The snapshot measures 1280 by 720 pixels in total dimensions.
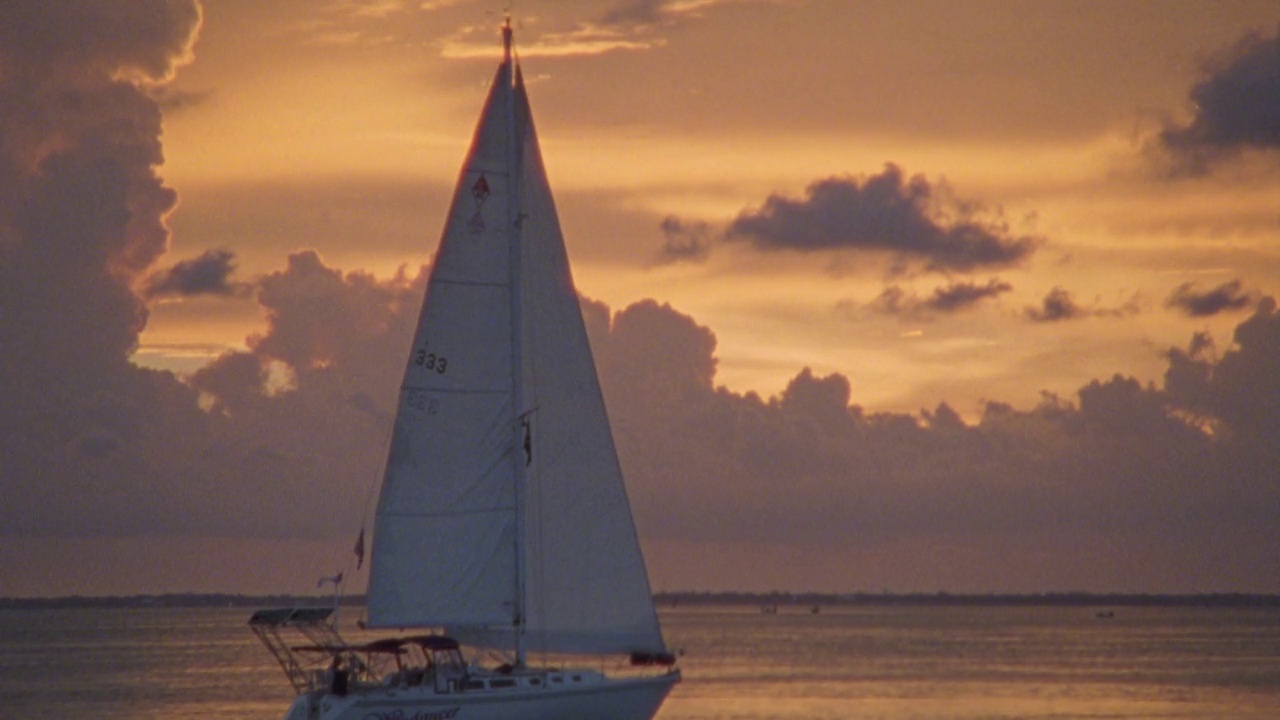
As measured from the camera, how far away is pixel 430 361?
48.7m

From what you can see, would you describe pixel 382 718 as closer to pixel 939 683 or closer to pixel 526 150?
pixel 526 150

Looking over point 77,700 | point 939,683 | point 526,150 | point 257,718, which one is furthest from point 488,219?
point 939,683

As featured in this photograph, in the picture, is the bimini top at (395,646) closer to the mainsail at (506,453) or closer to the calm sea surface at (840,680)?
the mainsail at (506,453)

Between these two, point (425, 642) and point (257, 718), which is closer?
point (425, 642)

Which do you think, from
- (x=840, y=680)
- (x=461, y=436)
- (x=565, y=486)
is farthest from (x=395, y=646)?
(x=840, y=680)

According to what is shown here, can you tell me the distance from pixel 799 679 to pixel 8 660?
206 feet

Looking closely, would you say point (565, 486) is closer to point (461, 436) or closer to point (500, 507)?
point (500, 507)

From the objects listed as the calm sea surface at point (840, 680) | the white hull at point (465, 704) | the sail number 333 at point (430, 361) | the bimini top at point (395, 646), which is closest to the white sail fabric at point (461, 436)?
the sail number 333 at point (430, 361)

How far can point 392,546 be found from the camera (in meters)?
48.3

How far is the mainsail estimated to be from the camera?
48656 mm

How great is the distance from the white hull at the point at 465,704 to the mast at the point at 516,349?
1.30 meters

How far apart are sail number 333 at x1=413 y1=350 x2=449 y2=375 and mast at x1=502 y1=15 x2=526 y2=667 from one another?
1.91 meters

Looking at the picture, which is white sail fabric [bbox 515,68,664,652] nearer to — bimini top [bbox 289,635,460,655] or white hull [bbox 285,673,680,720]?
white hull [bbox 285,673,680,720]

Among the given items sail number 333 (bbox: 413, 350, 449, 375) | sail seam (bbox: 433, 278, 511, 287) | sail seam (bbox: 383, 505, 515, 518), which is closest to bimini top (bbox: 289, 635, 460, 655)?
sail seam (bbox: 383, 505, 515, 518)
